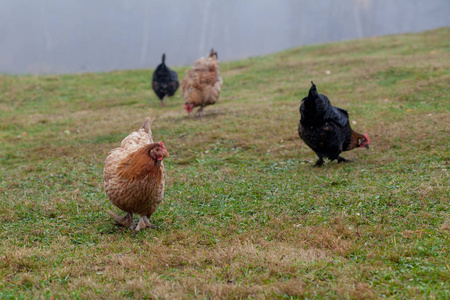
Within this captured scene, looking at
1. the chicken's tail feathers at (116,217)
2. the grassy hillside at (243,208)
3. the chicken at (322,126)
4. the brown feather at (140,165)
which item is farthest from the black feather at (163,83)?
the brown feather at (140,165)

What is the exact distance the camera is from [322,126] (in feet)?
25.6

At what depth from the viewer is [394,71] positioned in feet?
55.5

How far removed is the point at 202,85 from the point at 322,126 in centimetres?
600

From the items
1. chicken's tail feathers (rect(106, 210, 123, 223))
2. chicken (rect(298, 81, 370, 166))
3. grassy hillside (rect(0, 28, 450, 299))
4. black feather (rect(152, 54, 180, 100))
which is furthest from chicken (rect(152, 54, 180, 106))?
chicken's tail feathers (rect(106, 210, 123, 223))

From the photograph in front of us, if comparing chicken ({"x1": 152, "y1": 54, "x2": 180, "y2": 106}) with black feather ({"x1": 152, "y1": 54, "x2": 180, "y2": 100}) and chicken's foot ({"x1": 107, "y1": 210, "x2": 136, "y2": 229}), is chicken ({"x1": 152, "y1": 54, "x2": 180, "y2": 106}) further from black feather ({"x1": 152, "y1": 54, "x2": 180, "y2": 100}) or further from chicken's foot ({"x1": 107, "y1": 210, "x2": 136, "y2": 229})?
chicken's foot ({"x1": 107, "y1": 210, "x2": 136, "y2": 229})

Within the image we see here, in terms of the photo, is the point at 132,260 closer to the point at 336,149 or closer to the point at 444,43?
the point at 336,149

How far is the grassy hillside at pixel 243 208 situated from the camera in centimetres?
369

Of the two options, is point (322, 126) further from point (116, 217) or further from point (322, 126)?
point (116, 217)

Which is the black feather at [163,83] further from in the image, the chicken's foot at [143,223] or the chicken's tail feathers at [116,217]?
the chicken's foot at [143,223]

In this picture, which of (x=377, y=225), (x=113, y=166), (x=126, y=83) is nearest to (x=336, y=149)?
(x=377, y=225)

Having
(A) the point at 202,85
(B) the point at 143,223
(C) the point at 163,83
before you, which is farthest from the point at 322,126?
(C) the point at 163,83

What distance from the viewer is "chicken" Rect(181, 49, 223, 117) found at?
13.1 m

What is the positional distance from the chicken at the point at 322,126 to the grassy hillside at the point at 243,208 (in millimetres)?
425

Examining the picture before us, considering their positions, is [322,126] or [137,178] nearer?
[137,178]
